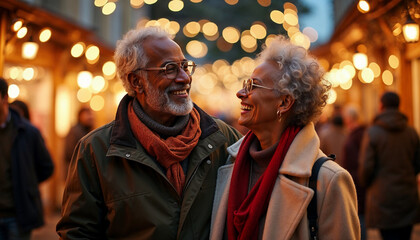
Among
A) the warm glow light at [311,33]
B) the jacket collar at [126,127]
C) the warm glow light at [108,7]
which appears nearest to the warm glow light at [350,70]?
the warm glow light at [108,7]

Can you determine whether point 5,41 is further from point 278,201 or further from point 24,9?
point 278,201

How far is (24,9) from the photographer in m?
8.05

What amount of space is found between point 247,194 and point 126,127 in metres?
0.88

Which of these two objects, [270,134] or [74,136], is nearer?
[270,134]

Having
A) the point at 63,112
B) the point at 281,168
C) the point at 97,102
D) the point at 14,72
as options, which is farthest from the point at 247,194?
the point at 97,102

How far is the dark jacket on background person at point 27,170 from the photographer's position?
5.41m

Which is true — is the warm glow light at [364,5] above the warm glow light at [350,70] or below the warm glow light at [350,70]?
above

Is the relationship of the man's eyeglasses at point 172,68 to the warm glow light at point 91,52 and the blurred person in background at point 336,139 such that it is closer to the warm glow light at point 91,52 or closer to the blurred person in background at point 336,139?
the blurred person in background at point 336,139

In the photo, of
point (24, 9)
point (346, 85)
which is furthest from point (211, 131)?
point (346, 85)

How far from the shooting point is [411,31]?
23.4 feet

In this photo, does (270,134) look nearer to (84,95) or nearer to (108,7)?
(108,7)

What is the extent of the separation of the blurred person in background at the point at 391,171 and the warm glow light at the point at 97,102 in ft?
48.5

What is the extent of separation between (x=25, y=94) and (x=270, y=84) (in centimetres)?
1041

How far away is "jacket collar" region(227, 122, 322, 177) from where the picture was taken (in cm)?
310
